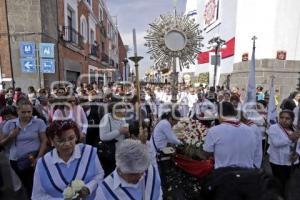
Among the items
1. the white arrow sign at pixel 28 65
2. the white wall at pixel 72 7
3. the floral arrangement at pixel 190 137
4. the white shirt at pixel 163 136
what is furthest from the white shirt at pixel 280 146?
the white wall at pixel 72 7

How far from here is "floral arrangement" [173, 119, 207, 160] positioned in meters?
4.30

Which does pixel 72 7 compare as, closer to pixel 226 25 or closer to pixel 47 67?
pixel 47 67

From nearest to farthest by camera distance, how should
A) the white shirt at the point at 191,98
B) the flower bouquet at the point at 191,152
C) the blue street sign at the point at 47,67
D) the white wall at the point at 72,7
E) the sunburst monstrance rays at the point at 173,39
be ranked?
the flower bouquet at the point at 191,152 < the sunburst monstrance rays at the point at 173,39 < the white shirt at the point at 191,98 < the blue street sign at the point at 47,67 < the white wall at the point at 72,7

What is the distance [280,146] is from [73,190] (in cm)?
288

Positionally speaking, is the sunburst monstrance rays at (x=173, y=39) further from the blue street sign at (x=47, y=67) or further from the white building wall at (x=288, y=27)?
the white building wall at (x=288, y=27)

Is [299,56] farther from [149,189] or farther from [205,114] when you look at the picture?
[149,189]

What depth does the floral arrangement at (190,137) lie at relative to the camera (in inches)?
169

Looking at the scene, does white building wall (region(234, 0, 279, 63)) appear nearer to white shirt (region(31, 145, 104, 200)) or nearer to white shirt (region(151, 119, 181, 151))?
white shirt (region(151, 119, 181, 151))

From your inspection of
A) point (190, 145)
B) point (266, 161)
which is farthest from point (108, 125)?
point (266, 161)

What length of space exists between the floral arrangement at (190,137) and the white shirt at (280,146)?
991mm

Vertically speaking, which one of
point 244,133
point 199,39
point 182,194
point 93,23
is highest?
point 93,23

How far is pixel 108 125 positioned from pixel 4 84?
939 centimetres

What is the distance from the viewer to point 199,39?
623 centimetres

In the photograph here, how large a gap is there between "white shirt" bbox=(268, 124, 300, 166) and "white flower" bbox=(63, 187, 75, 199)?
9.29 feet
